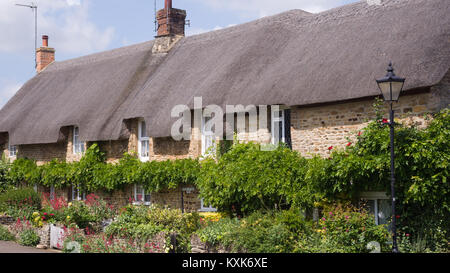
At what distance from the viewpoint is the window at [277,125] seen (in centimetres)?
1570

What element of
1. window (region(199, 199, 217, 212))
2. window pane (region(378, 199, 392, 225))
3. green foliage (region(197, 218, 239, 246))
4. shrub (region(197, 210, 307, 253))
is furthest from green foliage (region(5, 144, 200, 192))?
window pane (region(378, 199, 392, 225))

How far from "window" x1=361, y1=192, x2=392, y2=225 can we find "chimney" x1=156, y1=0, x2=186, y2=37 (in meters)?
12.8

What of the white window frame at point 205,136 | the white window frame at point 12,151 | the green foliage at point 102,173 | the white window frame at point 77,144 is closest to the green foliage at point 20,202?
the green foliage at point 102,173

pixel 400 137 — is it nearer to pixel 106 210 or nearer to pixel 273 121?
pixel 273 121

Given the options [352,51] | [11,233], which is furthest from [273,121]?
[11,233]

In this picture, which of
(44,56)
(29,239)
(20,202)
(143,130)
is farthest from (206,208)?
(44,56)

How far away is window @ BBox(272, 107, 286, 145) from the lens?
51.5 ft

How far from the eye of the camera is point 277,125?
15766 millimetres

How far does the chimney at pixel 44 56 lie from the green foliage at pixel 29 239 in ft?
54.1

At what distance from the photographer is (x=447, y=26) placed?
43.4 feet

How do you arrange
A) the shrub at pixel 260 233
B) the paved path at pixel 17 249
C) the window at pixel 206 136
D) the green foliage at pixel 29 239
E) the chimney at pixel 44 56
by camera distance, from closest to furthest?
the shrub at pixel 260 233, the paved path at pixel 17 249, the green foliage at pixel 29 239, the window at pixel 206 136, the chimney at pixel 44 56

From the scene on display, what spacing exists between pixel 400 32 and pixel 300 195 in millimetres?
4746

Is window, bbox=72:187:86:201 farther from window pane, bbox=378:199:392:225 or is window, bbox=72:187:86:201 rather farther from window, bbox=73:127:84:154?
window pane, bbox=378:199:392:225

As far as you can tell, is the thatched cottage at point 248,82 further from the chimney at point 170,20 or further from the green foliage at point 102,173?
the green foliage at point 102,173
